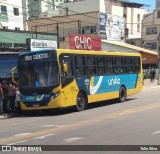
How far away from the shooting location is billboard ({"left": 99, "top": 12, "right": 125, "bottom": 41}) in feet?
195

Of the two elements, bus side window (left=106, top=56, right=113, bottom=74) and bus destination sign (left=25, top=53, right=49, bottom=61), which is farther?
bus side window (left=106, top=56, right=113, bottom=74)

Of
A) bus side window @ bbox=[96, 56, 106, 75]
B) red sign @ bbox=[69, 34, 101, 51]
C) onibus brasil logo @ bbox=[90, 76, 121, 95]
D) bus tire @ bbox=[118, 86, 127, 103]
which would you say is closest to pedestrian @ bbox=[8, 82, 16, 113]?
onibus brasil logo @ bbox=[90, 76, 121, 95]

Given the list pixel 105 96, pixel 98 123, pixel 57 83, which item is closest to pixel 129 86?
pixel 105 96

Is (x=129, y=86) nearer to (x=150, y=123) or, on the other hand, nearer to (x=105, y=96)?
(x=105, y=96)

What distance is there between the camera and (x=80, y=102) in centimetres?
1897

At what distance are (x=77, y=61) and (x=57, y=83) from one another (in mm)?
2032

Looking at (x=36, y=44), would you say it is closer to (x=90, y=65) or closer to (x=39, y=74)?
(x=90, y=65)

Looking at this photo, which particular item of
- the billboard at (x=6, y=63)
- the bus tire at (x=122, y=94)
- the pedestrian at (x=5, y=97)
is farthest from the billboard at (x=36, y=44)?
the pedestrian at (x=5, y=97)

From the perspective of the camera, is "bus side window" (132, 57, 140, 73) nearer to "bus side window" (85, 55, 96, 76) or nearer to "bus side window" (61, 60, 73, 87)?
"bus side window" (85, 55, 96, 76)

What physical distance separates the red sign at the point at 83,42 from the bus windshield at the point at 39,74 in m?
19.4

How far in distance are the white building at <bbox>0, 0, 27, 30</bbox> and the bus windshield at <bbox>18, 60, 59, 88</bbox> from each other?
115 ft

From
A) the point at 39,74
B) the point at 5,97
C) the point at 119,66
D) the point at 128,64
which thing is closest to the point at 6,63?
the point at 5,97

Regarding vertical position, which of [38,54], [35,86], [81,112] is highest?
[38,54]

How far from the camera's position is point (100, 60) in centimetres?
2088
